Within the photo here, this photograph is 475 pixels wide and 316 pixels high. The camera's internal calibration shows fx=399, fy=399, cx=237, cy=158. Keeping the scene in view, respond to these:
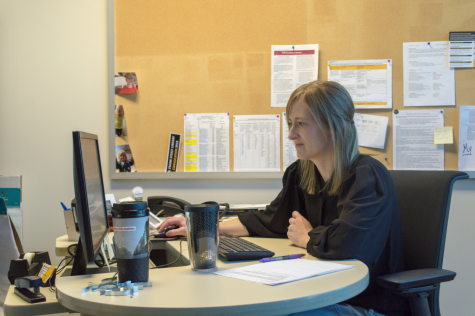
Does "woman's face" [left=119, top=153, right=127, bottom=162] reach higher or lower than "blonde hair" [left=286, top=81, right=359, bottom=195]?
lower

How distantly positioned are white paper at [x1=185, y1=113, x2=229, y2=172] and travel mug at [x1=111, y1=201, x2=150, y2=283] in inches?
58.0

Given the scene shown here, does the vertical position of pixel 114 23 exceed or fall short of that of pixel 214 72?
it exceeds it

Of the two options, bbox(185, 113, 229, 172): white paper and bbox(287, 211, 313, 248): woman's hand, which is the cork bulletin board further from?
bbox(287, 211, 313, 248): woman's hand

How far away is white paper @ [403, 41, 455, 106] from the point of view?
2189mm

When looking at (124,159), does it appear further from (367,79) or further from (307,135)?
(367,79)

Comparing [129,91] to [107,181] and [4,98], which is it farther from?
[4,98]

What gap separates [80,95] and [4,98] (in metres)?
0.44

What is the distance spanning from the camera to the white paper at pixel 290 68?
2.24m

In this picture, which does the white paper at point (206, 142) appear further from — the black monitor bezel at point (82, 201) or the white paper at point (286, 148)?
the black monitor bezel at point (82, 201)

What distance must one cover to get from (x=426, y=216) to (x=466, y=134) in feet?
3.88

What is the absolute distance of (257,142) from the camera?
227cm

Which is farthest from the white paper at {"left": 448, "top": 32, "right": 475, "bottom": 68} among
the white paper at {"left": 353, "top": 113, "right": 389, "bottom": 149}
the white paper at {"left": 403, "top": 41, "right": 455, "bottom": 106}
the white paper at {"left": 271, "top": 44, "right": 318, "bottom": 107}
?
the white paper at {"left": 271, "top": 44, "right": 318, "bottom": 107}

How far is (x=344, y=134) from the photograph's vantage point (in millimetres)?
1345

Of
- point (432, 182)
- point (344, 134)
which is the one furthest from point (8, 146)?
point (432, 182)
